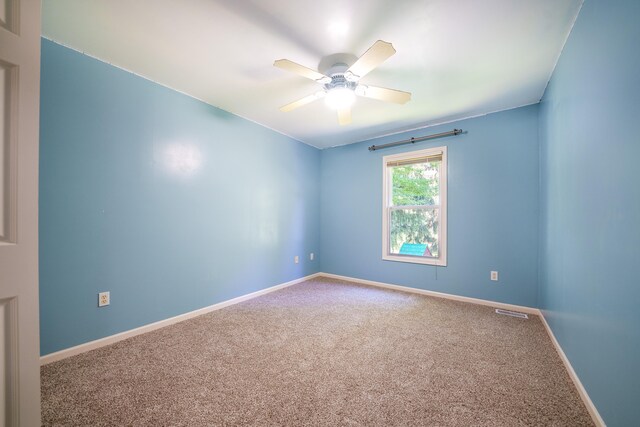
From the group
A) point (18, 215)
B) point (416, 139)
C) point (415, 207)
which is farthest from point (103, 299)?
point (416, 139)

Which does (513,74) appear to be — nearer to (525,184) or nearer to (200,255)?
(525,184)

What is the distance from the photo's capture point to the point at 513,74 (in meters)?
2.35

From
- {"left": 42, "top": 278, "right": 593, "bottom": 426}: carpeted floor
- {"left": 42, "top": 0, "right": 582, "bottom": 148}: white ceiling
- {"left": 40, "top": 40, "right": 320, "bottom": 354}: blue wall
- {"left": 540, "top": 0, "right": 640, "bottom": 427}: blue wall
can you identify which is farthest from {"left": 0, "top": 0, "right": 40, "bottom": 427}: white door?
{"left": 540, "top": 0, "right": 640, "bottom": 427}: blue wall

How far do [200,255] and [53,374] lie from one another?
4.62 ft

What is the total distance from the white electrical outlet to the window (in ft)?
11.3

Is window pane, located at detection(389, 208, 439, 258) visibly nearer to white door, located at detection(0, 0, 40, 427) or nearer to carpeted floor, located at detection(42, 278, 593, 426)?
carpeted floor, located at detection(42, 278, 593, 426)

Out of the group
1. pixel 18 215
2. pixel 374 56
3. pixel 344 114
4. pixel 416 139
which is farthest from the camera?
pixel 416 139

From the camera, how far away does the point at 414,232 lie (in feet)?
12.7

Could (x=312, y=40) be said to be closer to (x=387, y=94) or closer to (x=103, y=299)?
(x=387, y=94)

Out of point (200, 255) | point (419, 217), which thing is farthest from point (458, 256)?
point (200, 255)

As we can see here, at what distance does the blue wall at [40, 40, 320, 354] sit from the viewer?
195cm

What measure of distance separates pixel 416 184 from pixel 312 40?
264 centimetres

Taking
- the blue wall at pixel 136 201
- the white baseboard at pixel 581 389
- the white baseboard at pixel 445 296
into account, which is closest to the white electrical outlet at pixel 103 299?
the blue wall at pixel 136 201

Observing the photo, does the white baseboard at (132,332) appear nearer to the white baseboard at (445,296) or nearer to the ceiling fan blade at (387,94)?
the white baseboard at (445,296)
